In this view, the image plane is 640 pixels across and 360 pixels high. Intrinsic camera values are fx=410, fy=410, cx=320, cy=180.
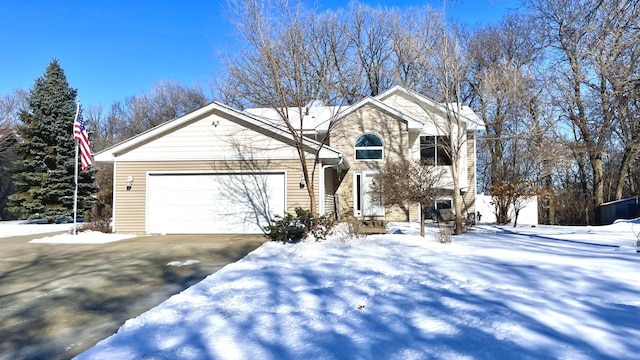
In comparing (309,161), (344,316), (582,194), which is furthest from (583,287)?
(582,194)

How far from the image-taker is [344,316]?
4.57 metres

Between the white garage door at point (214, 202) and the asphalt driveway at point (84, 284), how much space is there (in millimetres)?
1635

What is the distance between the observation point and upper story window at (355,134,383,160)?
1809 centimetres

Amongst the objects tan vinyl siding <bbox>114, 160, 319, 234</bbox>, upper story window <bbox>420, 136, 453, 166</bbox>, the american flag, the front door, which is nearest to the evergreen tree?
the american flag

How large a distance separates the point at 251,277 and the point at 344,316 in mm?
2529

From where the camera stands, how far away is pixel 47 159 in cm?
2156

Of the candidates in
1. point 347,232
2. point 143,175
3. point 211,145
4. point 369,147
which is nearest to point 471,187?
point 369,147

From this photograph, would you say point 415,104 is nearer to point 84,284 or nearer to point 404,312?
point 84,284

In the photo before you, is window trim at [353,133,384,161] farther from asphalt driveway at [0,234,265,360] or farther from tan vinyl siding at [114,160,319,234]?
asphalt driveway at [0,234,265,360]

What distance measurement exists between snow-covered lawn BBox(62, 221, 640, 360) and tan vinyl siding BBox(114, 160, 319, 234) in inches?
252

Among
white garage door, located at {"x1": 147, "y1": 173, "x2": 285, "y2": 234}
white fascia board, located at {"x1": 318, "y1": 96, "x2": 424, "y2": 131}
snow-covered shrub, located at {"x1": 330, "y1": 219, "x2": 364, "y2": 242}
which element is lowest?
snow-covered shrub, located at {"x1": 330, "y1": 219, "x2": 364, "y2": 242}

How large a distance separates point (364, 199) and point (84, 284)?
12530mm

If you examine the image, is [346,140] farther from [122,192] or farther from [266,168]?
[122,192]

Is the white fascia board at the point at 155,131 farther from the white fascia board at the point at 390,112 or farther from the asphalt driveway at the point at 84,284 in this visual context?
the white fascia board at the point at 390,112
